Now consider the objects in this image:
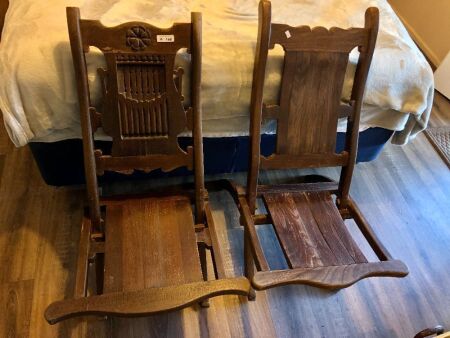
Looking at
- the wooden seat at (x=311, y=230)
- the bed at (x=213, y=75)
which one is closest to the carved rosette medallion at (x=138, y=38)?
the bed at (x=213, y=75)

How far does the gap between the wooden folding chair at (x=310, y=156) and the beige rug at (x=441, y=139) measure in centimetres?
103

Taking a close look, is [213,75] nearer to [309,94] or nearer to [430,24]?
[309,94]

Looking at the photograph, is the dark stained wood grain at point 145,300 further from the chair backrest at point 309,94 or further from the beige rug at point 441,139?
the beige rug at point 441,139

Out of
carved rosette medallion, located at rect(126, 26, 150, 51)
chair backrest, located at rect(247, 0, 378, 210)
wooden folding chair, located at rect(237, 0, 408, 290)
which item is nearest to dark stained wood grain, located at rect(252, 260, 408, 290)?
wooden folding chair, located at rect(237, 0, 408, 290)

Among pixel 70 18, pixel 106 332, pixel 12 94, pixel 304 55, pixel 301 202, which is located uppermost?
pixel 70 18

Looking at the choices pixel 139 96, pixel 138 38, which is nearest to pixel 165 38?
pixel 138 38

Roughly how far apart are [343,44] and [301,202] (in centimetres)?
53

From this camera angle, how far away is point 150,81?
3.85 ft

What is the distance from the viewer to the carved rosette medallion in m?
1.10

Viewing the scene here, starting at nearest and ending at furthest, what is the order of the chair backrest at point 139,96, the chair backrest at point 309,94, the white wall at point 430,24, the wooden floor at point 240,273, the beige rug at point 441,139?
the chair backrest at point 139,96 < the chair backrest at point 309,94 < the wooden floor at point 240,273 < the beige rug at point 441,139 < the white wall at point 430,24

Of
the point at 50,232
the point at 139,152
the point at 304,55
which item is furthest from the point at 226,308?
the point at 304,55

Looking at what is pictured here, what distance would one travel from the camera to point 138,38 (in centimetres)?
111

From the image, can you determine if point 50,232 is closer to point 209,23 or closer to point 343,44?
point 209,23

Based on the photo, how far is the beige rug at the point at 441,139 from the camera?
7.10 feet
